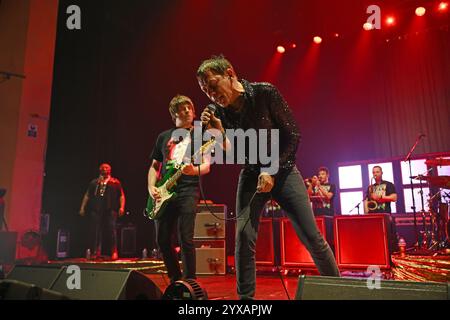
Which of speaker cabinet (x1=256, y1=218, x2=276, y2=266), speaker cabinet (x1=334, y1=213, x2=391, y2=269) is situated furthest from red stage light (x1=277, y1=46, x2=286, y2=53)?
speaker cabinet (x1=334, y1=213, x2=391, y2=269)

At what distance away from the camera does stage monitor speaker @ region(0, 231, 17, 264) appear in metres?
6.42

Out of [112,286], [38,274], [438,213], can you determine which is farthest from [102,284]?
[438,213]

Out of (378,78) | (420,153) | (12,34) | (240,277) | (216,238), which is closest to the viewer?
(240,277)

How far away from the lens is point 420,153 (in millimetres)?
10508

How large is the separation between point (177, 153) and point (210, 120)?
103 centimetres

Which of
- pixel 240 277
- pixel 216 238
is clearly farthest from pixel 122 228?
pixel 240 277

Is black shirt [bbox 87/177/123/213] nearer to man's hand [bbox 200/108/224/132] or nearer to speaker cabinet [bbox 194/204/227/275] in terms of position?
speaker cabinet [bbox 194/204/227/275]

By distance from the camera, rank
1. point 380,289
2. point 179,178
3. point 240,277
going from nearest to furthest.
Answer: point 380,289, point 240,277, point 179,178

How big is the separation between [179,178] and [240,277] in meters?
1.25

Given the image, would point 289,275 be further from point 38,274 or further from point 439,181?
point 38,274

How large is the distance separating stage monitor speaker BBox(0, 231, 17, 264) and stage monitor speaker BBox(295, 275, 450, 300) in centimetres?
604

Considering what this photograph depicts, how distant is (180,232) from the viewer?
Result: 3.42 m

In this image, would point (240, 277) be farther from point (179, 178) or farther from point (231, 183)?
point (231, 183)

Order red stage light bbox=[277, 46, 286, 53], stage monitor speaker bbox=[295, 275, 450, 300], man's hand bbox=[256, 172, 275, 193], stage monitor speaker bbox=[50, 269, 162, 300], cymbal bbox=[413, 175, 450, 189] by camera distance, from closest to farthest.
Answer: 1. stage monitor speaker bbox=[295, 275, 450, 300]
2. stage monitor speaker bbox=[50, 269, 162, 300]
3. man's hand bbox=[256, 172, 275, 193]
4. cymbal bbox=[413, 175, 450, 189]
5. red stage light bbox=[277, 46, 286, 53]
